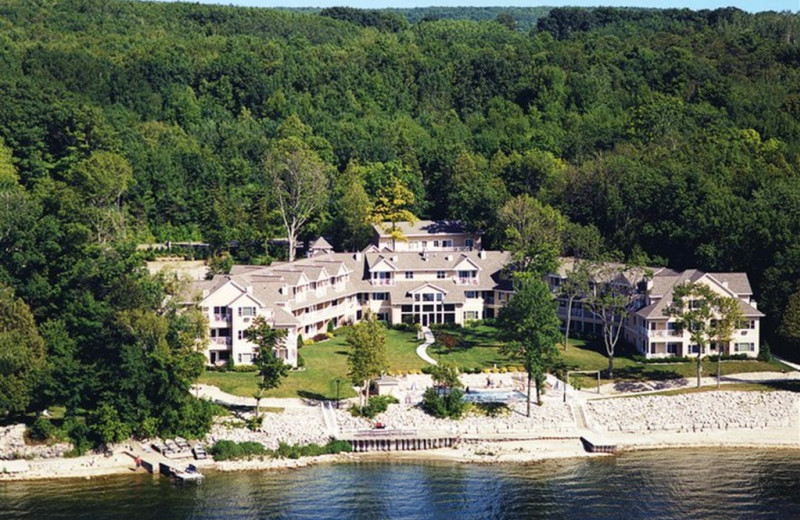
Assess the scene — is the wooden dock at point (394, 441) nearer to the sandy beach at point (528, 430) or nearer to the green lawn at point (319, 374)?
the sandy beach at point (528, 430)

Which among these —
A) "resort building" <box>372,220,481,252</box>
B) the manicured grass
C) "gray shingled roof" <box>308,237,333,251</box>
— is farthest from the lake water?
"resort building" <box>372,220,481,252</box>

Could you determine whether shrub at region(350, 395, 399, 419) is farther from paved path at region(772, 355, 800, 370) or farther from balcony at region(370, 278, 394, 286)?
paved path at region(772, 355, 800, 370)

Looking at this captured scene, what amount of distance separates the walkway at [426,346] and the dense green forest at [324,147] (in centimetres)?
1652

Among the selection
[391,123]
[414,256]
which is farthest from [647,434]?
[391,123]

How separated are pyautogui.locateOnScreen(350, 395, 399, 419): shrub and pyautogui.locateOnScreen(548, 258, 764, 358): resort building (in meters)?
18.7

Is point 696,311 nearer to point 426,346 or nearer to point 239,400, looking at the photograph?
point 426,346

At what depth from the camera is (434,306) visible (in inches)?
3371

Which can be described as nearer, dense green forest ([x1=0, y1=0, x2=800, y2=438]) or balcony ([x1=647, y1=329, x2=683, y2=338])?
dense green forest ([x1=0, y1=0, x2=800, y2=438])

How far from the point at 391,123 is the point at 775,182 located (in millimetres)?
49039

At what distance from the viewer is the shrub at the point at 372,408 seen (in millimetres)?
66562

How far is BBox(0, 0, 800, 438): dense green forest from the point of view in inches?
2726

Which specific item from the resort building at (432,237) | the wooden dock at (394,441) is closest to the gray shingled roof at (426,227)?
the resort building at (432,237)

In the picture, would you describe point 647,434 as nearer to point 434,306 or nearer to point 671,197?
point 434,306

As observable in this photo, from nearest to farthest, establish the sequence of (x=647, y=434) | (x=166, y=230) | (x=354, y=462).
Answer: (x=354, y=462)
(x=647, y=434)
(x=166, y=230)
